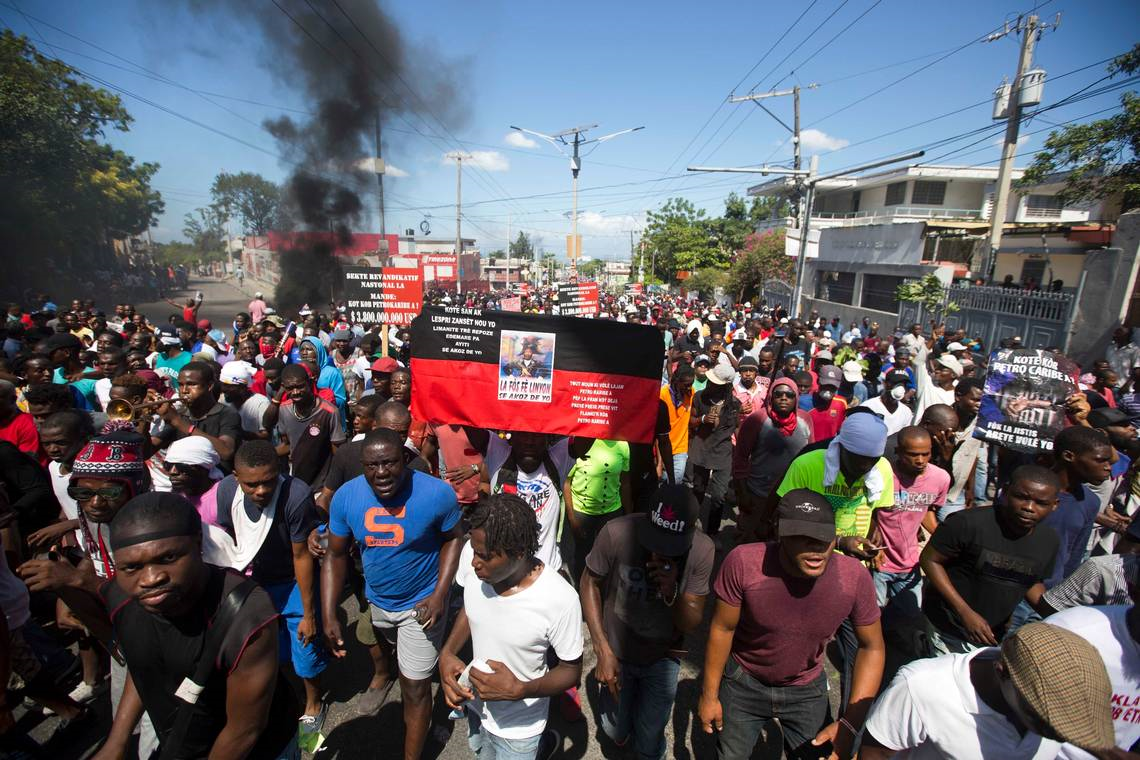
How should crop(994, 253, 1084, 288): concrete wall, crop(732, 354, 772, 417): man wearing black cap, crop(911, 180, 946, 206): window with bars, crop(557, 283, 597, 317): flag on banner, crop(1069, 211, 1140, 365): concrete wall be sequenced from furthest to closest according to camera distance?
crop(911, 180, 946, 206): window with bars → crop(994, 253, 1084, 288): concrete wall → crop(1069, 211, 1140, 365): concrete wall → crop(557, 283, 597, 317): flag on banner → crop(732, 354, 772, 417): man wearing black cap

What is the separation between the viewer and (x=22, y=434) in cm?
394

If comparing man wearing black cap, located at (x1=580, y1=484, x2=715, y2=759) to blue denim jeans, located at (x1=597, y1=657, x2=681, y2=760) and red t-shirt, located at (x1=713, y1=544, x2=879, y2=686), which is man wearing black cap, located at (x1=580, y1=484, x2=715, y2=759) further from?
red t-shirt, located at (x1=713, y1=544, x2=879, y2=686)

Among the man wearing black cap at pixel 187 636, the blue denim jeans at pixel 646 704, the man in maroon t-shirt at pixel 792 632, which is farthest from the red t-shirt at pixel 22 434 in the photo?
the man in maroon t-shirt at pixel 792 632

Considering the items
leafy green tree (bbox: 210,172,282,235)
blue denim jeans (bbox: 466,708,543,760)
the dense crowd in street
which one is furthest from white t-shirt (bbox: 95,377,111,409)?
leafy green tree (bbox: 210,172,282,235)

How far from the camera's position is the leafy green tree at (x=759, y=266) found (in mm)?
29391

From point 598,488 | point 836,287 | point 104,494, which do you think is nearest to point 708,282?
point 836,287

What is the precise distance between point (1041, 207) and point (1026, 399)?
3463 centimetres

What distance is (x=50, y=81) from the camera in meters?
23.6

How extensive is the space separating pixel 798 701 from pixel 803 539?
2.89ft

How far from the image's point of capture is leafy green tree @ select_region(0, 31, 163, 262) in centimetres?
2114

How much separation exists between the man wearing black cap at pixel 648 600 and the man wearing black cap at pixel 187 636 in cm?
142

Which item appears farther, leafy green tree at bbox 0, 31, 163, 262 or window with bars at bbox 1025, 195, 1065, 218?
window with bars at bbox 1025, 195, 1065, 218

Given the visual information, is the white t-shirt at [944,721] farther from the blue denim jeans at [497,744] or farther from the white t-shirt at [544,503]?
the white t-shirt at [544,503]

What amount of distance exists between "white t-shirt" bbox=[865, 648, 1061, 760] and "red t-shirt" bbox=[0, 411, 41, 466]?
17.7 ft
